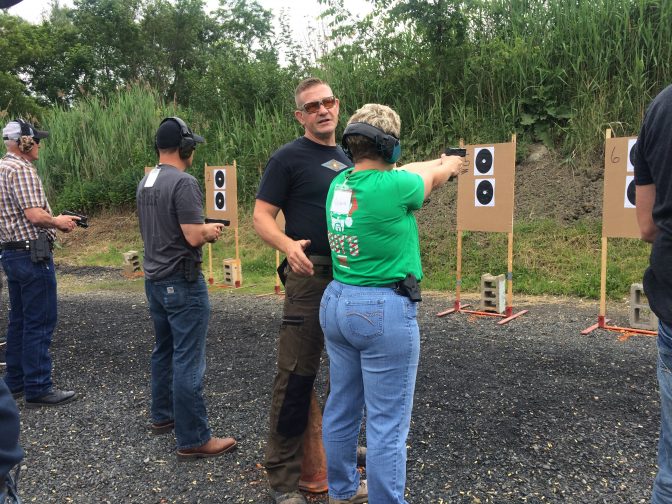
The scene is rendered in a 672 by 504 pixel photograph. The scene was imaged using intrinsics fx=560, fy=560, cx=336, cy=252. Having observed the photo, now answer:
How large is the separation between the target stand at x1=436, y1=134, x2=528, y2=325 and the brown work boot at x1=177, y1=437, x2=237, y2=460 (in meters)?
3.58

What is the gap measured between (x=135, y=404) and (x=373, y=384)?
2.46 metres

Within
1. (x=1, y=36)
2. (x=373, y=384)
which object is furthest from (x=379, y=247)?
(x=1, y=36)

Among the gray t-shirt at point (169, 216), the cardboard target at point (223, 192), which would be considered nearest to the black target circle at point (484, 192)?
the cardboard target at point (223, 192)

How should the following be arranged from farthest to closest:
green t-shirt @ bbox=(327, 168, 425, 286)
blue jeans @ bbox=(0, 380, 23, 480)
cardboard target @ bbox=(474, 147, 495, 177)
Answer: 1. cardboard target @ bbox=(474, 147, 495, 177)
2. green t-shirt @ bbox=(327, 168, 425, 286)
3. blue jeans @ bbox=(0, 380, 23, 480)

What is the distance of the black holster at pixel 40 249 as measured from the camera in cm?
374

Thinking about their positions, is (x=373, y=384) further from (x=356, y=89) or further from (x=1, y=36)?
(x=1, y=36)

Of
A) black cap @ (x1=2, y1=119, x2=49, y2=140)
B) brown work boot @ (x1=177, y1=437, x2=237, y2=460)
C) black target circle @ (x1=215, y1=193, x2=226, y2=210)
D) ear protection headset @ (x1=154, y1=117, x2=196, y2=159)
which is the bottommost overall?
brown work boot @ (x1=177, y1=437, x2=237, y2=460)

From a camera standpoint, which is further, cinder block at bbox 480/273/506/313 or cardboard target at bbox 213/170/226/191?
cardboard target at bbox 213/170/226/191

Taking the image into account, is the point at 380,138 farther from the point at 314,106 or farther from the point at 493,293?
the point at 493,293

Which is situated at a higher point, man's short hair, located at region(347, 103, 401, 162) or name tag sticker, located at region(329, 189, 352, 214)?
man's short hair, located at region(347, 103, 401, 162)

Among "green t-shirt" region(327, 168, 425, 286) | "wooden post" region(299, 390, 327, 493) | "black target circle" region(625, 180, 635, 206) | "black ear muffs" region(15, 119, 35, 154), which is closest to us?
"green t-shirt" region(327, 168, 425, 286)

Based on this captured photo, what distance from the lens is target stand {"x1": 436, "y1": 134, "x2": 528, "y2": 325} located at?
6.05m

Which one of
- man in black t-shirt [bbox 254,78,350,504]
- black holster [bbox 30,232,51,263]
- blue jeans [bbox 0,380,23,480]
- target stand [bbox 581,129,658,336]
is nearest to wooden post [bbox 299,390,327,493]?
man in black t-shirt [bbox 254,78,350,504]

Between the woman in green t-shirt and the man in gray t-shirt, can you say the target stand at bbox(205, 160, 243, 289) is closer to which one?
the man in gray t-shirt
